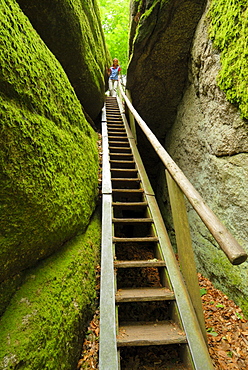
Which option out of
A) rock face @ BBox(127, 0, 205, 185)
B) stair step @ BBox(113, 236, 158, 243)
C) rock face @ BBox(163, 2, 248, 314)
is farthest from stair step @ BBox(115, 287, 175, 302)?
rock face @ BBox(127, 0, 205, 185)

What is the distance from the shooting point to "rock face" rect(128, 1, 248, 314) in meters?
3.28

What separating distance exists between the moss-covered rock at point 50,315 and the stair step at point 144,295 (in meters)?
Answer: 0.44

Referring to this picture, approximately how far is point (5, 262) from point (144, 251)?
319 centimetres

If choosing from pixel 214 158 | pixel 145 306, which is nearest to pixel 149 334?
pixel 145 306

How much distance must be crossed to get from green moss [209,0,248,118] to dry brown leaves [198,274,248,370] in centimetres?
287

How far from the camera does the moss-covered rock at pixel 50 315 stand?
4.95 feet

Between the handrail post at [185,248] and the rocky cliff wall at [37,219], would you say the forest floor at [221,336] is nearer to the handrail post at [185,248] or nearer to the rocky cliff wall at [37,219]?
the rocky cliff wall at [37,219]

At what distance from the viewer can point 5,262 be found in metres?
1.58

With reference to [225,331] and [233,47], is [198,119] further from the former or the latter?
[225,331]

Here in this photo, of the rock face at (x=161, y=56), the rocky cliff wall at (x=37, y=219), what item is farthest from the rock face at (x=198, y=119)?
the rocky cliff wall at (x=37, y=219)

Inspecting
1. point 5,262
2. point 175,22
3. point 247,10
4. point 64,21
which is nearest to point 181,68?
point 175,22

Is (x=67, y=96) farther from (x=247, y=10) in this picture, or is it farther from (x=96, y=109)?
(x=96, y=109)

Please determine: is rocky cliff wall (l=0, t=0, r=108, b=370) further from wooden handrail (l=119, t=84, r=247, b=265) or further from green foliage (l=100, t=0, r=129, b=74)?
green foliage (l=100, t=0, r=129, b=74)

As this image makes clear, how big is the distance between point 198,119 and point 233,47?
1.64m
